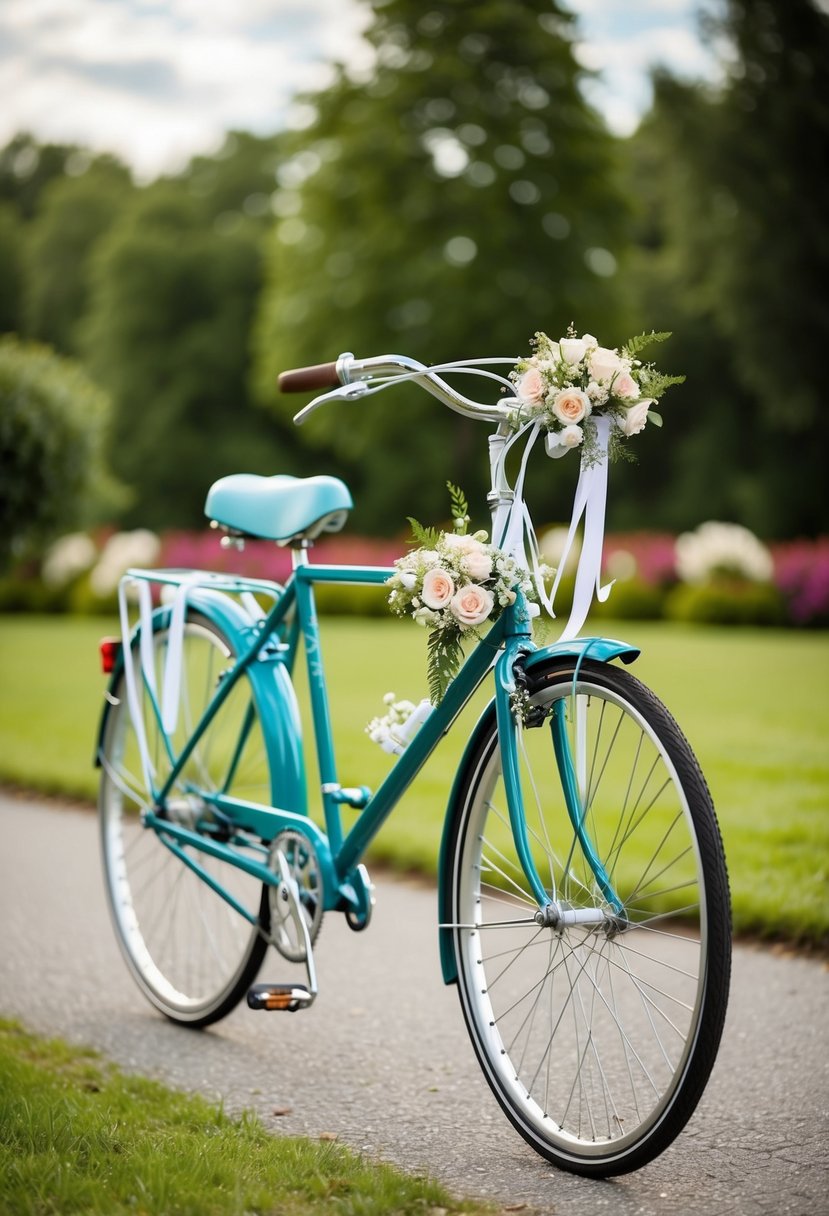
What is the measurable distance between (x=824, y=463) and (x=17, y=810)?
27.4 m

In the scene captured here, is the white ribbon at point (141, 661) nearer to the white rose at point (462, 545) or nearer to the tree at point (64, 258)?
the white rose at point (462, 545)

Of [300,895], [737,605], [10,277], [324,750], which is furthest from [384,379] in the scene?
[10,277]

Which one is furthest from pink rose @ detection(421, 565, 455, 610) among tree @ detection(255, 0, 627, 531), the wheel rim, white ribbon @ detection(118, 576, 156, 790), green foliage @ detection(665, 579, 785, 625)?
tree @ detection(255, 0, 627, 531)

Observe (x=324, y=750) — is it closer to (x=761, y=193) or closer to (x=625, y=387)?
(x=625, y=387)

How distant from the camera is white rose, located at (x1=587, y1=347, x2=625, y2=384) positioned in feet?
8.33

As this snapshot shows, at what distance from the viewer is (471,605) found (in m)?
2.62

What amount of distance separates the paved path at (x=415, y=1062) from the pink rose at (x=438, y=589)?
1113mm

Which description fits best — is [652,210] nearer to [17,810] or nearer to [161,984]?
[17,810]

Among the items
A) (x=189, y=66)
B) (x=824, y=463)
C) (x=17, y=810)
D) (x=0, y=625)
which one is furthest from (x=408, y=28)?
(x=17, y=810)

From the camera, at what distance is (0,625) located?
61.6 ft

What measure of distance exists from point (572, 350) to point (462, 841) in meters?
1.03

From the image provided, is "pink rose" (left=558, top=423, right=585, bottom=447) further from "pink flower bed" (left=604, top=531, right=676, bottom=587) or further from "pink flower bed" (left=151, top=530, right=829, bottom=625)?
"pink flower bed" (left=604, top=531, right=676, bottom=587)

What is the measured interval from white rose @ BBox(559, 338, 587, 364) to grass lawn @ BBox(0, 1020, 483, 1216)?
1.56 meters

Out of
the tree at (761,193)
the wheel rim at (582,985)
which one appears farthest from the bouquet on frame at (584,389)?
the tree at (761,193)
